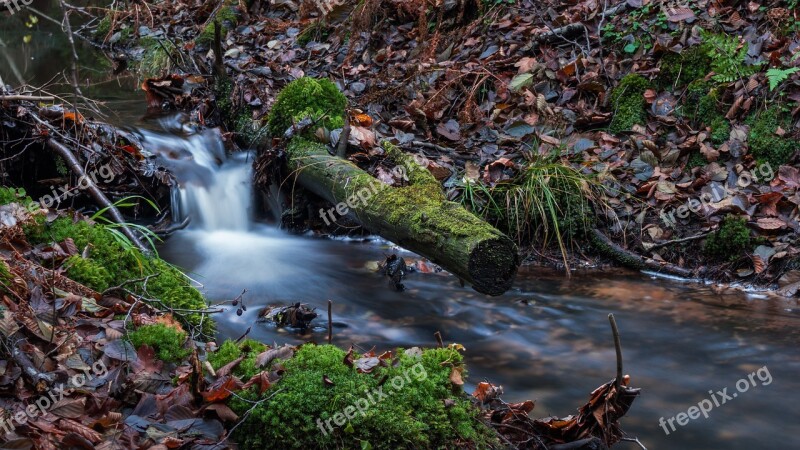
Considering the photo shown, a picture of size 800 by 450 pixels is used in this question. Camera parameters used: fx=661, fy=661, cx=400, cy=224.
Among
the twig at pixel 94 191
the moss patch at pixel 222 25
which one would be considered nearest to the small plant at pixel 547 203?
the twig at pixel 94 191

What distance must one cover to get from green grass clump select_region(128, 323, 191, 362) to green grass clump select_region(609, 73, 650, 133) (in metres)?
5.01

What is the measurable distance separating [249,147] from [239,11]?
5391 mm

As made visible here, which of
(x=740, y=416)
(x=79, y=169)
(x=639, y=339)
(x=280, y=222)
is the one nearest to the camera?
(x=740, y=416)

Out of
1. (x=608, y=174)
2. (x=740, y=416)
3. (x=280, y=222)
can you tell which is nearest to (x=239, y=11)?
(x=280, y=222)

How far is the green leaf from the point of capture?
7.11 meters

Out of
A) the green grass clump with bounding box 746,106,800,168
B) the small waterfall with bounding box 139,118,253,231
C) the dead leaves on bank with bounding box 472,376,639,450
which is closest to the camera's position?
the dead leaves on bank with bounding box 472,376,639,450

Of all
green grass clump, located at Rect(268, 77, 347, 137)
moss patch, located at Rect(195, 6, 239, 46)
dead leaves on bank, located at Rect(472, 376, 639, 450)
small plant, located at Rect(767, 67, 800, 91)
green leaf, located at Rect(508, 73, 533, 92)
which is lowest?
dead leaves on bank, located at Rect(472, 376, 639, 450)

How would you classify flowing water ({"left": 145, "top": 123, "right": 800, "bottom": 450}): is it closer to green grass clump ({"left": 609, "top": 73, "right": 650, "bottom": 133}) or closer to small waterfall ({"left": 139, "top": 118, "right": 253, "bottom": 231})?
small waterfall ({"left": 139, "top": 118, "right": 253, "bottom": 231})

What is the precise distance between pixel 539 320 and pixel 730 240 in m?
1.90

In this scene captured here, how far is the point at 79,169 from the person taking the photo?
5.10 meters

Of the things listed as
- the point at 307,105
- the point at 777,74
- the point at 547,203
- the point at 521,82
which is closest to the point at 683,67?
the point at 777,74

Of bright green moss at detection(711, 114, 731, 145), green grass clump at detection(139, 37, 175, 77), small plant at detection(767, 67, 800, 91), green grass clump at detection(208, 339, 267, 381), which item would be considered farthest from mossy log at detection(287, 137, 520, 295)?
green grass clump at detection(139, 37, 175, 77)

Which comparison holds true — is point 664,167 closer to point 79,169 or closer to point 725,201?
point 725,201

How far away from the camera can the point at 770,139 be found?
595 centimetres
